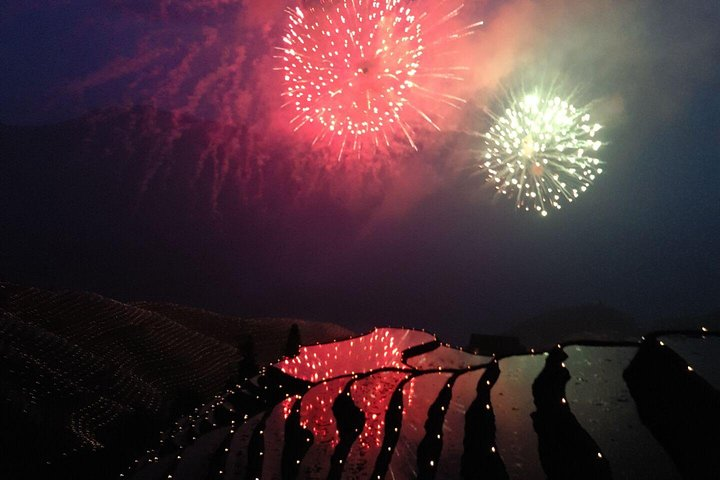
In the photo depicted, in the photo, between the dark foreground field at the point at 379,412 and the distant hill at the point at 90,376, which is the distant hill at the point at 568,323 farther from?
the dark foreground field at the point at 379,412

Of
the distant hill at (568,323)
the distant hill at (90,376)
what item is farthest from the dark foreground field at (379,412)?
the distant hill at (568,323)

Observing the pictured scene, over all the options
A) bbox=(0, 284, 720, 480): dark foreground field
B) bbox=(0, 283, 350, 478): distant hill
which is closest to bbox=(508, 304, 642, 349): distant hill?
bbox=(0, 283, 350, 478): distant hill

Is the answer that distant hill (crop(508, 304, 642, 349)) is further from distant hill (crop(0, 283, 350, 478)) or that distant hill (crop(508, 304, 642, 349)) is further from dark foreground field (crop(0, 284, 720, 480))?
dark foreground field (crop(0, 284, 720, 480))

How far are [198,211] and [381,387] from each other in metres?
17.1

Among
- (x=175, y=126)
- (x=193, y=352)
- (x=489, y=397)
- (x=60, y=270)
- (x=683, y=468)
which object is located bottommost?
(x=683, y=468)

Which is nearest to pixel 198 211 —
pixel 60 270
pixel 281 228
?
pixel 281 228

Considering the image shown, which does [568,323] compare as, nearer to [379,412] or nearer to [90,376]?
[379,412]

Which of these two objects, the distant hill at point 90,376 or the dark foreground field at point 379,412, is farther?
the distant hill at point 90,376

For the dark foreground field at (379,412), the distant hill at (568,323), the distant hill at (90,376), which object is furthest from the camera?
the distant hill at (568,323)

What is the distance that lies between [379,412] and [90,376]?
62.9 inches

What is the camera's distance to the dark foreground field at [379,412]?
4.28 ft

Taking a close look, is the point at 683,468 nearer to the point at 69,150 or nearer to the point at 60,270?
the point at 60,270

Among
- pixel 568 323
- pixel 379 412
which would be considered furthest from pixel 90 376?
pixel 568 323

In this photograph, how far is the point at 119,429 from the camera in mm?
1995
